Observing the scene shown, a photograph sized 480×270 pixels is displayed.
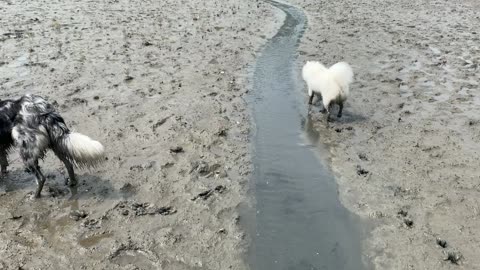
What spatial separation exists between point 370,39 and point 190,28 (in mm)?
5916

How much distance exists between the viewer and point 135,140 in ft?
25.9

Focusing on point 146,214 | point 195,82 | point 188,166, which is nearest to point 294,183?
point 188,166

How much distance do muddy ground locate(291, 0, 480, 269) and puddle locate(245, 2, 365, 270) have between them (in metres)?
0.25

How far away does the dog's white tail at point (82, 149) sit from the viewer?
19.7ft

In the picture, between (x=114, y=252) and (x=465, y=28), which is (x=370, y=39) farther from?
(x=114, y=252)

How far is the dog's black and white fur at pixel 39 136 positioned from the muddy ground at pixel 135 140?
1.93ft

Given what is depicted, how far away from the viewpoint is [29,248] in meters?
5.30

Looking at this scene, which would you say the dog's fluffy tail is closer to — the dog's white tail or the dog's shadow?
the dog's shadow

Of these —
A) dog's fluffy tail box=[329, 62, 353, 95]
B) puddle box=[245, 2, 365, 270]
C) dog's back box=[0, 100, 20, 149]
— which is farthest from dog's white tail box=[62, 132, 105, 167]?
dog's fluffy tail box=[329, 62, 353, 95]

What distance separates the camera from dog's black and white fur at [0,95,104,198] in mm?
6031

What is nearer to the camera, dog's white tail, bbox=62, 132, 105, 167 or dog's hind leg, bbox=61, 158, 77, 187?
dog's white tail, bbox=62, 132, 105, 167

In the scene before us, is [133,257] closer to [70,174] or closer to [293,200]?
[70,174]

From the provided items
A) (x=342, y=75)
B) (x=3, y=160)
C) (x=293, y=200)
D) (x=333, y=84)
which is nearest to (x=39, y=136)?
(x=3, y=160)

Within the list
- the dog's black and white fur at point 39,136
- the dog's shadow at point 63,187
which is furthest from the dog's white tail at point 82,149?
the dog's shadow at point 63,187
